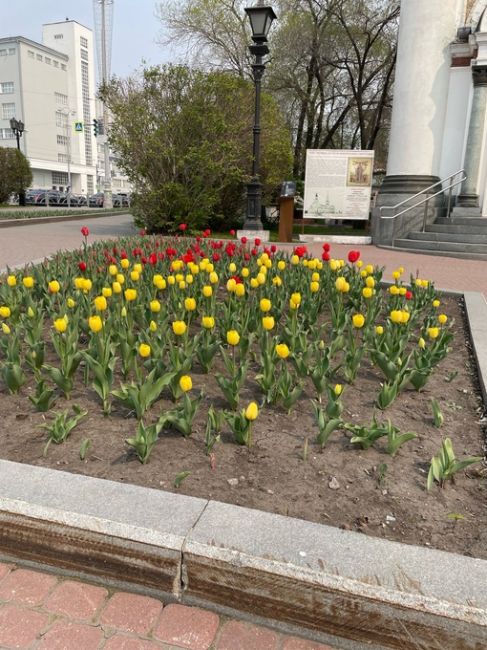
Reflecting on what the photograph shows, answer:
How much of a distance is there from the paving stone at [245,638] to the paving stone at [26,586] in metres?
0.67

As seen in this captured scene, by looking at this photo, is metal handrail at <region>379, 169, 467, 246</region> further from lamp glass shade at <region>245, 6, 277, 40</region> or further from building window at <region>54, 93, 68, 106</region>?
building window at <region>54, 93, 68, 106</region>

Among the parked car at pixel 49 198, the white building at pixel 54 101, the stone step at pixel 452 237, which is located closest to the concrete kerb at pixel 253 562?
the stone step at pixel 452 237

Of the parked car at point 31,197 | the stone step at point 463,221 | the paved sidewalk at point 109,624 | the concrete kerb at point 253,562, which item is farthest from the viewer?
the parked car at point 31,197

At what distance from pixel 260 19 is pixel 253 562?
42.6 ft

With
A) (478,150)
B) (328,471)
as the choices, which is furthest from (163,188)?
(328,471)

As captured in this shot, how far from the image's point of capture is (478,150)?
13.0 m

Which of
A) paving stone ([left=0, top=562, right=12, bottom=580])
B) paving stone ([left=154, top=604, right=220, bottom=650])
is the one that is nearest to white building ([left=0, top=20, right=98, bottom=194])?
paving stone ([left=0, top=562, right=12, bottom=580])

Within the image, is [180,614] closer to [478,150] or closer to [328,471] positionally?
[328,471]

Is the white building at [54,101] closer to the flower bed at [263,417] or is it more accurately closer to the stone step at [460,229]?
the stone step at [460,229]

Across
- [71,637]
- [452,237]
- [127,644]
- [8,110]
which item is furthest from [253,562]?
[8,110]

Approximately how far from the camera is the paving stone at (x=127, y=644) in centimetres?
162

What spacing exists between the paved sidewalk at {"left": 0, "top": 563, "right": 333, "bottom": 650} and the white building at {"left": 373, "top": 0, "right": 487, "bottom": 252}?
1285cm

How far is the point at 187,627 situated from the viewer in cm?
170

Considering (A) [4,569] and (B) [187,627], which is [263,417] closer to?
(B) [187,627]
